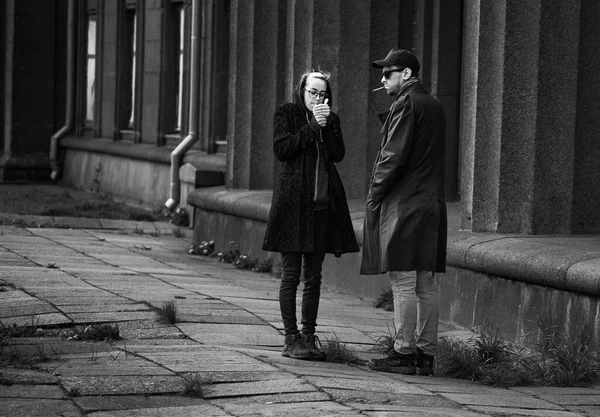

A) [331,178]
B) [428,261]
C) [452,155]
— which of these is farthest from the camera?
[452,155]

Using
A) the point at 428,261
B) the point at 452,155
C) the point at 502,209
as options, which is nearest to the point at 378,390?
the point at 428,261

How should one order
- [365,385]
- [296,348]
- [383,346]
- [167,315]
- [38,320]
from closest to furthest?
1. [365,385]
2. [296,348]
3. [383,346]
4. [38,320]
5. [167,315]

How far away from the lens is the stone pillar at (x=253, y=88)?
1476cm

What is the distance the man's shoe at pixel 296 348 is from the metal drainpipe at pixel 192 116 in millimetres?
11728

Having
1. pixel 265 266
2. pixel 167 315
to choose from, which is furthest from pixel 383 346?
pixel 265 266

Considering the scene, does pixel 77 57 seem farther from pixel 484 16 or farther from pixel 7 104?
pixel 484 16

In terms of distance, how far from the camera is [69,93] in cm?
2642

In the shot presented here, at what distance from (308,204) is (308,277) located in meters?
0.42

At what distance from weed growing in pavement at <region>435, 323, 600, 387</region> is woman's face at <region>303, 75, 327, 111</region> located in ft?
5.18

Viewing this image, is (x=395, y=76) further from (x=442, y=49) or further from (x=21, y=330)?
(x=442, y=49)

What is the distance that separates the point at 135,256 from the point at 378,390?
7.57 meters

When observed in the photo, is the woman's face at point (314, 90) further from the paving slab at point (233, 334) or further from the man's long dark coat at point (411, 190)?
the paving slab at point (233, 334)

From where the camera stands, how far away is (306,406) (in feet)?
19.2

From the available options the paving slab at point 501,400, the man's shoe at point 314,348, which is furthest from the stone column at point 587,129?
the paving slab at point 501,400
